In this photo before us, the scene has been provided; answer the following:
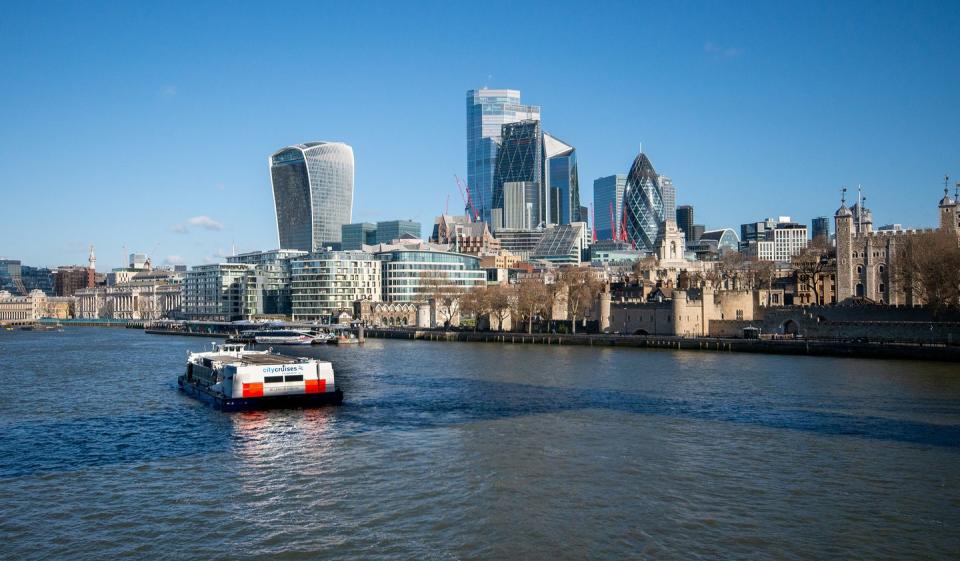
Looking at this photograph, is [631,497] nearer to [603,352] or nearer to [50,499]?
[50,499]

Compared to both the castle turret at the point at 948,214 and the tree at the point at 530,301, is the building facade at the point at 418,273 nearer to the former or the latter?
the tree at the point at 530,301

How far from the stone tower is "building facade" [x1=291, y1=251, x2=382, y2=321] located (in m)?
96.9

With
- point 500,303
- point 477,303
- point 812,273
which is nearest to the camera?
point 812,273

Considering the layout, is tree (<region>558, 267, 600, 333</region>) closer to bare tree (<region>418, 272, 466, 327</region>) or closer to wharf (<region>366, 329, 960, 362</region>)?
wharf (<region>366, 329, 960, 362</region>)

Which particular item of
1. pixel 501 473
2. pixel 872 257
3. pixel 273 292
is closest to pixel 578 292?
pixel 872 257

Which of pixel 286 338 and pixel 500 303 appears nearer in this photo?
pixel 500 303

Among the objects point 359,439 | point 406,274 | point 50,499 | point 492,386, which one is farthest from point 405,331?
point 50,499

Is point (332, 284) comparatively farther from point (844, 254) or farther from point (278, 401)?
point (278, 401)

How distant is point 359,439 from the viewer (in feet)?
126

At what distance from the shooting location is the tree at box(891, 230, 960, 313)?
7844 cm

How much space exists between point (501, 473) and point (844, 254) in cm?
8503

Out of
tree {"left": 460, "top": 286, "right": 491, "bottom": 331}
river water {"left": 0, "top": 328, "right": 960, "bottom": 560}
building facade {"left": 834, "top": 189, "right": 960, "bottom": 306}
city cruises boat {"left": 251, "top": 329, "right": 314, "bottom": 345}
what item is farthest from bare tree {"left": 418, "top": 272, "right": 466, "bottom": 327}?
river water {"left": 0, "top": 328, "right": 960, "bottom": 560}

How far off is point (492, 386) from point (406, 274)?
117 m

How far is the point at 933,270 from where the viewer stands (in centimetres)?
7944
